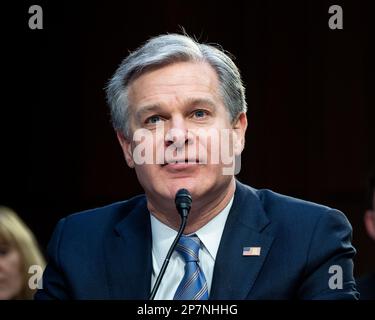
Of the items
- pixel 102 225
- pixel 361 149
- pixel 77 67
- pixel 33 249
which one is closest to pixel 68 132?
pixel 77 67

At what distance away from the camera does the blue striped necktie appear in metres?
2.00

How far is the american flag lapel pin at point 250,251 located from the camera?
2078 mm

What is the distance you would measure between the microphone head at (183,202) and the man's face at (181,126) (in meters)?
0.14

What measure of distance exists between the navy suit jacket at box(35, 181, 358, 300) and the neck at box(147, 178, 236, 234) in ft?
0.14

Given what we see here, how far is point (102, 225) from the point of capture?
2.31 m

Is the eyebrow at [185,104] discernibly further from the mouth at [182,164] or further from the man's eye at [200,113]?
the mouth at [182,164]

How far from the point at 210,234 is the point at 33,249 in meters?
0.76

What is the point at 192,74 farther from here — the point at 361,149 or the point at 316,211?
the point at 361,149

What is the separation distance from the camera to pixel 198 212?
2.22 m

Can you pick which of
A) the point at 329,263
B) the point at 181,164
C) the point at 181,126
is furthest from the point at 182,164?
the point at 329,263

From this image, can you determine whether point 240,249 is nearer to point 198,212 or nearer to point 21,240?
point 198,212

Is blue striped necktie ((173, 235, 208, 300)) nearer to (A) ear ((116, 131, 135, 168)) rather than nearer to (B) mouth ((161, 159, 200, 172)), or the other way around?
(B) mouth ((161, 159, 200, 172))

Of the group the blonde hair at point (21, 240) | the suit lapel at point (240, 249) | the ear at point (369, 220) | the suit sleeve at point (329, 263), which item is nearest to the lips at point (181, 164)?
the suit lapel at point (240, 249)

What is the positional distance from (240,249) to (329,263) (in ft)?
0.83
